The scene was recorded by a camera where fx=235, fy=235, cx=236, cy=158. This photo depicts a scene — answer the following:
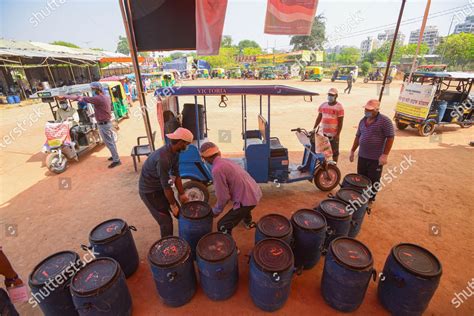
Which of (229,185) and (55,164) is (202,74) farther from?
(229,185)

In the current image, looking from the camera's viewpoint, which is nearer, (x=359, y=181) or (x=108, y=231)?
(x=108, y=231)

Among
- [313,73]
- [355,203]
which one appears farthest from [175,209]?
[313,73]

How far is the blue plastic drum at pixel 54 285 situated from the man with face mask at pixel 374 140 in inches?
191

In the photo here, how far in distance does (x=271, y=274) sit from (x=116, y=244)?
206 centimetres

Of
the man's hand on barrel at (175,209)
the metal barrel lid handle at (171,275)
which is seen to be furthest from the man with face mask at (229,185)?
the metal barrel lid handle at (171,275)

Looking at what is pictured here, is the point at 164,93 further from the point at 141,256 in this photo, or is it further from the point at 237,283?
the point at 237,283

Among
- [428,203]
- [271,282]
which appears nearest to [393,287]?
[271,282]

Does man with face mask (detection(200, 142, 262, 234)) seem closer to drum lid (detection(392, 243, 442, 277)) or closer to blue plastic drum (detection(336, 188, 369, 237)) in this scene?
blue plastic drum (detection(336, 188, 369, 237))

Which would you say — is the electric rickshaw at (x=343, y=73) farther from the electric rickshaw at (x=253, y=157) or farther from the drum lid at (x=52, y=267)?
the drum lid at (x=52, y=267)

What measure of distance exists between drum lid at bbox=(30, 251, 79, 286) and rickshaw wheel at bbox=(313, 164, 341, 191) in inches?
182

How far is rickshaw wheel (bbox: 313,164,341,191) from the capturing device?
5352mm

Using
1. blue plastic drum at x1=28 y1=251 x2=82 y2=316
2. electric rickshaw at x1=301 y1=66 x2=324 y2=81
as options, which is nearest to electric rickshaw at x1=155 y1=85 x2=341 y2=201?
blue plastic drum at x1=28 y1=251 x2=82 y2=316

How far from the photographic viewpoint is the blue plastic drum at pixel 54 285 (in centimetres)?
249

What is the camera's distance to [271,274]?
2590 mm
